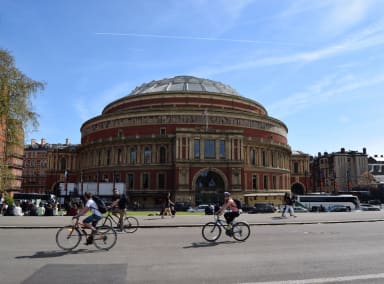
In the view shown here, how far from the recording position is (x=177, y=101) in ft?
204

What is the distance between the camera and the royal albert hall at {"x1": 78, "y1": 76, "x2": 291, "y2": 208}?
174 feet

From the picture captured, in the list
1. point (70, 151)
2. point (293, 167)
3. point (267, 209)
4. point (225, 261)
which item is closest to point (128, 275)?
point (225, 261)

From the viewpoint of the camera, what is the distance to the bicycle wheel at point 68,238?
1052 cm

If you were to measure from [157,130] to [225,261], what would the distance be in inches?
1931

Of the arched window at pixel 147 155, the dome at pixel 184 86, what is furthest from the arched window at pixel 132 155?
the dome at pixel 184 86

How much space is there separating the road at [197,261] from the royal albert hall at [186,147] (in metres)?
40.2

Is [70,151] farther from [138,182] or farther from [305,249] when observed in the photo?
[305,249]

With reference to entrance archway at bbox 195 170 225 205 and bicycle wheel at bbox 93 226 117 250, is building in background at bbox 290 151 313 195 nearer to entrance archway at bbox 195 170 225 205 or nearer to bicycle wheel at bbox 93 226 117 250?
entrance archway at bbox 195 170 225 205

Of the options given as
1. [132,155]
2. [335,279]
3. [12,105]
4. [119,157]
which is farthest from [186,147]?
[335,279]

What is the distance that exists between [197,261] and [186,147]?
4413cm

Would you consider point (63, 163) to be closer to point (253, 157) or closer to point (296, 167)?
point (253, 157)

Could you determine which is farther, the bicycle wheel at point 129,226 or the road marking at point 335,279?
the bicycle wheel at point 129,226

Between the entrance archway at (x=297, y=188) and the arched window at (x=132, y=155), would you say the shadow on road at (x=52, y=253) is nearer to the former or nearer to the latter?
the arched window at (x=132, y=155)

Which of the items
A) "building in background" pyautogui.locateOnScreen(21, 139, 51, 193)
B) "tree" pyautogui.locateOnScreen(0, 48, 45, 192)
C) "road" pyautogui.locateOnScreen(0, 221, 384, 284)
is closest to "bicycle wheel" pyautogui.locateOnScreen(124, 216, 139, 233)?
"road" pyautogui.locateOnScreen(0, 221, 384, 284)
